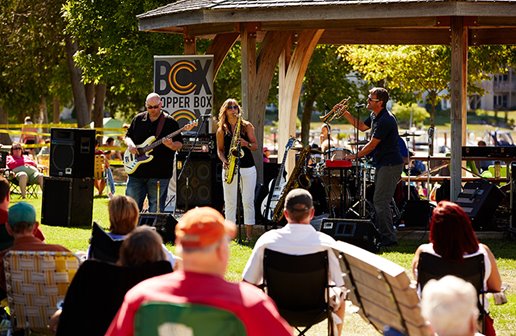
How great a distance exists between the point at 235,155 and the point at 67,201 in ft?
12.3

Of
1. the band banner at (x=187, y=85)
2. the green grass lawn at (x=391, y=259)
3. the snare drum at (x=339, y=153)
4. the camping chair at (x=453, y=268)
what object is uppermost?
the band banner at (x=187, y=85)

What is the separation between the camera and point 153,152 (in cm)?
1438

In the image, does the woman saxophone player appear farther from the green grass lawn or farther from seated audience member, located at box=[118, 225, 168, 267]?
seated audience member, located at box=[118, 225, 168, 267]

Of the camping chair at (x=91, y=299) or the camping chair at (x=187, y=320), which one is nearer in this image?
the camping chair at (x=187, y=320)

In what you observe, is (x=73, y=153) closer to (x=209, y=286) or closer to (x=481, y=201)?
(x=481, y=201)

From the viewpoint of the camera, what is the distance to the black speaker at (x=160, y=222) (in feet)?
45.5

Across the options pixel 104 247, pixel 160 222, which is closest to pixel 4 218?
pixel 104 247

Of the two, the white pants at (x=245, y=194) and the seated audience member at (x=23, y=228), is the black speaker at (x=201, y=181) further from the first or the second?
the seated audience member at (x=23, y=228)

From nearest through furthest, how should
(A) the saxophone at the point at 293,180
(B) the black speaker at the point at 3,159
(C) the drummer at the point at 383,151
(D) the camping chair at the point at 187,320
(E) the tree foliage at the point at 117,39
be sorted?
1. (D) the camping chair at the point at 187,320
2. (C) the drummer at the point at 383,151
3. (A) the saxophone at the point at 293,180
4. (B) the black speaker at the point at 3,159
5. (E) the tree foliage at the point at 117,39

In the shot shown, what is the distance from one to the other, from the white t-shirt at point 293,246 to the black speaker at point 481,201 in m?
8.05

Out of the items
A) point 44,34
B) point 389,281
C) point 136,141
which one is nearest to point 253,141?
point 136,141

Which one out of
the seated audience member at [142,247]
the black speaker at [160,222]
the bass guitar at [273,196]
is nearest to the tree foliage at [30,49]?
the bass guitar at [273,196]

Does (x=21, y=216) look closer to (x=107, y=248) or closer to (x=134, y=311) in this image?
(x=107, y=248)

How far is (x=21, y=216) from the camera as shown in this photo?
299 inches
